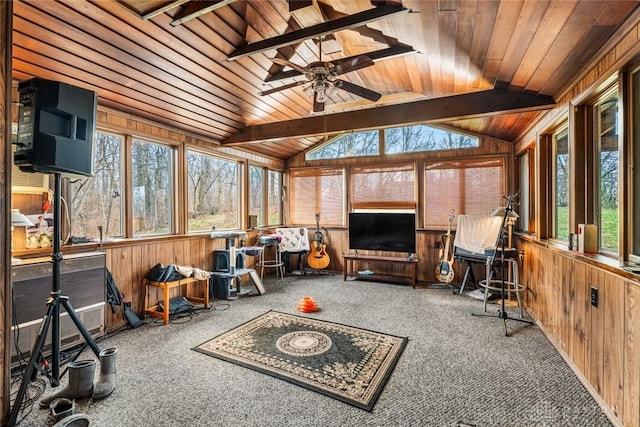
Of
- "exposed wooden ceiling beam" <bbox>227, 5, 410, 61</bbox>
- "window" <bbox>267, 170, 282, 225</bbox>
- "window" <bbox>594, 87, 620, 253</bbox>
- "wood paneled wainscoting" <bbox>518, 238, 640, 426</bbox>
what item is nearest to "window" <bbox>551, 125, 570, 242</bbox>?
"wood paneled wainscoting" <bbox>518, 238, 640, 426</bbox>

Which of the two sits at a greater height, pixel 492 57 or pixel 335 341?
pixel 492 57

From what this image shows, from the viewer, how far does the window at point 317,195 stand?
6.22m

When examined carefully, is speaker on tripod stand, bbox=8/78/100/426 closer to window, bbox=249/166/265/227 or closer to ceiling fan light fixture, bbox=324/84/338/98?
ceiling fan light fixture, bbox=324/84/338/98

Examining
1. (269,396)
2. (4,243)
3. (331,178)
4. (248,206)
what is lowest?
(269,396)

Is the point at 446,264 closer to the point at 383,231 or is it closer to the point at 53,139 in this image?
the point at 383,231

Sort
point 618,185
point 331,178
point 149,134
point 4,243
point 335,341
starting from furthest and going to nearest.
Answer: point 331,178, point 149,134, point 335,341, point 618,185, point 4,243

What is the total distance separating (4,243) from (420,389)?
9.28 feet

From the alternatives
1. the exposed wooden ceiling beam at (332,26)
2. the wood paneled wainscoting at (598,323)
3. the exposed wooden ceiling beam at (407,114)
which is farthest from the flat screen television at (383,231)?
Result: the exposed wooden ceiling beam at (332,26)

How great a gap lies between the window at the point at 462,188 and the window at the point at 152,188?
14.0 feet

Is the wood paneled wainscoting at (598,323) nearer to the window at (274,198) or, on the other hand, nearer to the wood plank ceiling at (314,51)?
the wood plank ceiling at (314,51)

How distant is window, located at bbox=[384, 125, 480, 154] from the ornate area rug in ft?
12.0

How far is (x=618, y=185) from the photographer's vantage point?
1960 mm

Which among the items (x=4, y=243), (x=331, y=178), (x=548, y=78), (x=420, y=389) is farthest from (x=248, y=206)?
(x=548, y=78)

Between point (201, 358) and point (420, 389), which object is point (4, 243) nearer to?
Answer: point (201, 358)
